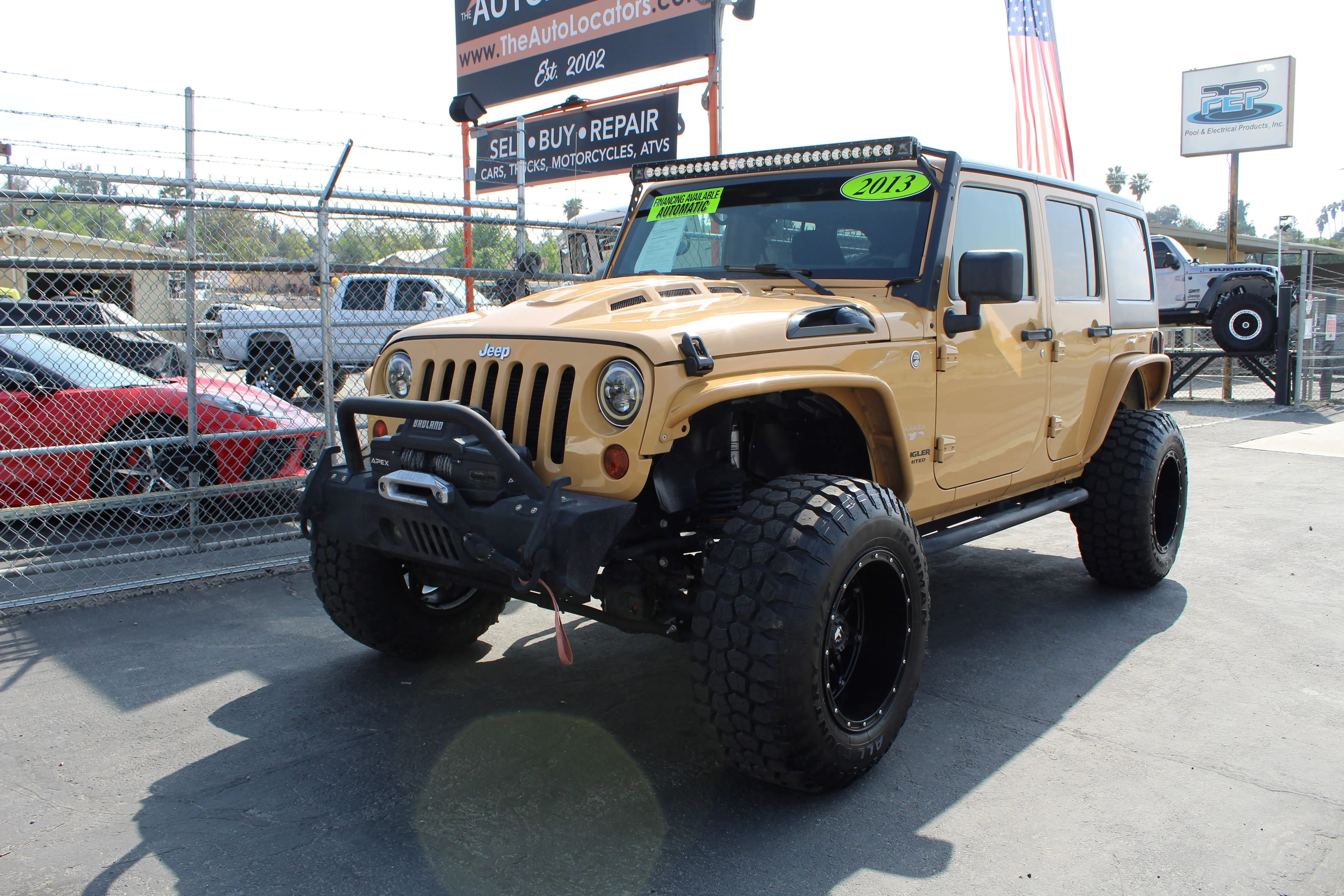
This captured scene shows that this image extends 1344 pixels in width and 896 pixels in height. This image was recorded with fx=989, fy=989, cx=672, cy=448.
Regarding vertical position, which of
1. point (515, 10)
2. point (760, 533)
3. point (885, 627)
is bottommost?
point (885, 627)

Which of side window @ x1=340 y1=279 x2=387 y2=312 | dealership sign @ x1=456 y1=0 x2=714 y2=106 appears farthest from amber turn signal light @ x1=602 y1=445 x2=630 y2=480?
dealership sign @ x1=456 y1=0 x2=714 y2=106

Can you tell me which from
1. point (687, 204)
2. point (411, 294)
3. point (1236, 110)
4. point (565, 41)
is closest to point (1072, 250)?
point (687, 204)

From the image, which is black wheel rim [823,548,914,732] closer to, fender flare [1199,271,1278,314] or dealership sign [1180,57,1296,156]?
fender flare [1199,271,1278,314]

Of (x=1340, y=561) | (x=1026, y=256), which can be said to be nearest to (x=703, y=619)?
(x=1026, y=256)

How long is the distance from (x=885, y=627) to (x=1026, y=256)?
2.20 meters

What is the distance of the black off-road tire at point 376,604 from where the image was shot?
4043 millimetres

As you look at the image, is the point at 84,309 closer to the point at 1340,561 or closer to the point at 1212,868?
the point at 1212,868

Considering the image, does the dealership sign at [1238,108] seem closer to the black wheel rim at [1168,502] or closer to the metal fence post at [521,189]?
the black wheel rim at [1168,502]

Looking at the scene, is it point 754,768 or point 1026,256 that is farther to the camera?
point 1026,256

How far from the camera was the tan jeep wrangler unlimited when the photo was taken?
301cm

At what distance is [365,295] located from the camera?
7.18 metres

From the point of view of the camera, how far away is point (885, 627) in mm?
3520

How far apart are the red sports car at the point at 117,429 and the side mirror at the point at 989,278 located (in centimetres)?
406

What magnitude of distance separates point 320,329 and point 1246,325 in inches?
632
